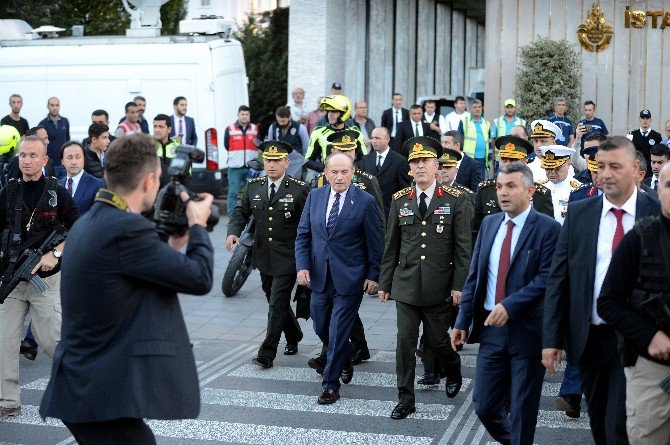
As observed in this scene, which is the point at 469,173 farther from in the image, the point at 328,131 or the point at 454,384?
the point at 454,384

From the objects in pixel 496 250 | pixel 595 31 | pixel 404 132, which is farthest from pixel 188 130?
pixel 496 250

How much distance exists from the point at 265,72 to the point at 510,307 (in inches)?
835

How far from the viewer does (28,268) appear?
26.9 feet

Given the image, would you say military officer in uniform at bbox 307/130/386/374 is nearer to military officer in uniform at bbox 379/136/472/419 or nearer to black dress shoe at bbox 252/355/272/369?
black dress shoe at bbox 252/355/272/369

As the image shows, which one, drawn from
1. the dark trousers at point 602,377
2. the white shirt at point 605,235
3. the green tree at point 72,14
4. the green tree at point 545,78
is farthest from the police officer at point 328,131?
the green tree at point 72,14

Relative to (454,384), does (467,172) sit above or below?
above

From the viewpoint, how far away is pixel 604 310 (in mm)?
5379

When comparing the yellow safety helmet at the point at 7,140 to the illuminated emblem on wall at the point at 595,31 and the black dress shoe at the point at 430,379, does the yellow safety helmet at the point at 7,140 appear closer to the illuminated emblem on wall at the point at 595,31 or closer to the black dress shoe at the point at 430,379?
the black dress shoe at the point at 430,379

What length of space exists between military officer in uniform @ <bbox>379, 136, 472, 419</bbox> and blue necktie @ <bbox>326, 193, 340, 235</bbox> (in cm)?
60

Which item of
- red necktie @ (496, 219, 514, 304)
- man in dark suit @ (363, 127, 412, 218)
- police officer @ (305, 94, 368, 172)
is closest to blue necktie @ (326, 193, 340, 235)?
red necktie @ (496, 219, 514, 304)

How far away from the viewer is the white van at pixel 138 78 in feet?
60.3

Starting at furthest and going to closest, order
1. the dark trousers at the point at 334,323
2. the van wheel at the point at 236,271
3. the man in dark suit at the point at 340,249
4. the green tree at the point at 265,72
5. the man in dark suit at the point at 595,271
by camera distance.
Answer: the green tree at the point at 265,72 < the van wheel at the point at 236,271 < the man in dark suit at the point at 340,249 < the dark trousers at the point at 334,323 < the man in dark suit at the point at 595,271

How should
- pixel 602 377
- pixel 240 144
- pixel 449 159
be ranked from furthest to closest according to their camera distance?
1. pixel 240 144
2. pixel 449 159
3. pixel 602 377

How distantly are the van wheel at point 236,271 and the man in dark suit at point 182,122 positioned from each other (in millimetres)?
4810
